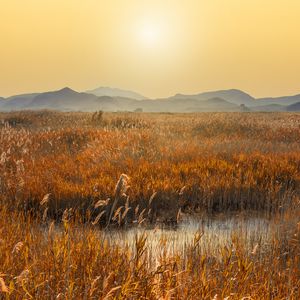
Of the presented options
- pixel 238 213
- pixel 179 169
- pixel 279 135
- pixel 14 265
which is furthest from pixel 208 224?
pixel 279 135

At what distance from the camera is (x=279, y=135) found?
15.2 m

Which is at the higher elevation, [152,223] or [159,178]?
[159,178]

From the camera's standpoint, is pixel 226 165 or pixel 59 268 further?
pixel 226 165

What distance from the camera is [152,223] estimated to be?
6.07 metres

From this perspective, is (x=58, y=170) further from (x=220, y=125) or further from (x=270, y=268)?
(x=220, y=125)

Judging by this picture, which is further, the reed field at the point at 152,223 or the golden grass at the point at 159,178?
the golden grass at the point at 159,178

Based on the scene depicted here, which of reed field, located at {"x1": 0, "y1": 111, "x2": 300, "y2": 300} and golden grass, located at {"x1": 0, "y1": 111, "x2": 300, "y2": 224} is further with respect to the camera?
golden grass, located at {"x1": 0, "y1": 111, "x2": 300, "y2": 224}

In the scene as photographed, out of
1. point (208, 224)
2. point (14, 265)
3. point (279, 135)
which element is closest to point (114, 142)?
point (208, 224)

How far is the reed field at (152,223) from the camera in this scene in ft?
10.6

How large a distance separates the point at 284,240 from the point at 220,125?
13.8 meters

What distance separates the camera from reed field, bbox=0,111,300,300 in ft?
10.6

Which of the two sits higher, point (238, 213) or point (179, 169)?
point (179, 169)

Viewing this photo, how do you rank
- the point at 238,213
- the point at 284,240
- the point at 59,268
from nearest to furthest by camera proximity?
the point at 59,268 < the point at 284,240 < the point at 238,213

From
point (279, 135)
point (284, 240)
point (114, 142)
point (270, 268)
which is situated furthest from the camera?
point (279, 135)
